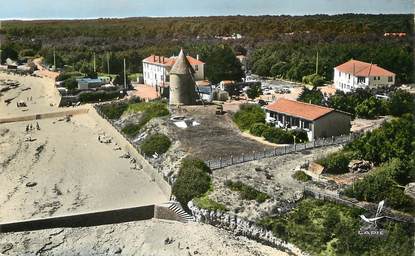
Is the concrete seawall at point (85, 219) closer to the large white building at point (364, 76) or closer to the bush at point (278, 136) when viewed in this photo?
the bush at point (278, 136)

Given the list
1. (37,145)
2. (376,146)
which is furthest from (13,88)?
(376,146)

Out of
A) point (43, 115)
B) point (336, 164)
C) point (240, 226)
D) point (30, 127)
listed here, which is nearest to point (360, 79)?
point (336, 164)

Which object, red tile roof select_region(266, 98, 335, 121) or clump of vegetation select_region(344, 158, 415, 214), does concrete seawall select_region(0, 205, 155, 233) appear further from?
red tile roof select_region(266, 98, 335, 121)

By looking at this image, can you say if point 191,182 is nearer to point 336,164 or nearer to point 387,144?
point 336,164

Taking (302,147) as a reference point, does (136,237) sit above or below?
below

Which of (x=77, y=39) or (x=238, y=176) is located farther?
(x=77, y=39)

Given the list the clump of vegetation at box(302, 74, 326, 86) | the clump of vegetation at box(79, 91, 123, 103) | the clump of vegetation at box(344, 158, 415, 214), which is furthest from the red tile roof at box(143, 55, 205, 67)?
the clump of vegetation at box(344, 158, 415, 214)

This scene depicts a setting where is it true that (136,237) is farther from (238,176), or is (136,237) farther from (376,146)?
(376,146)

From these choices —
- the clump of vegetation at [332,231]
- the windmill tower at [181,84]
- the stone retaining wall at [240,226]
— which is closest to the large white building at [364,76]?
the windmill tower at [181,84]
